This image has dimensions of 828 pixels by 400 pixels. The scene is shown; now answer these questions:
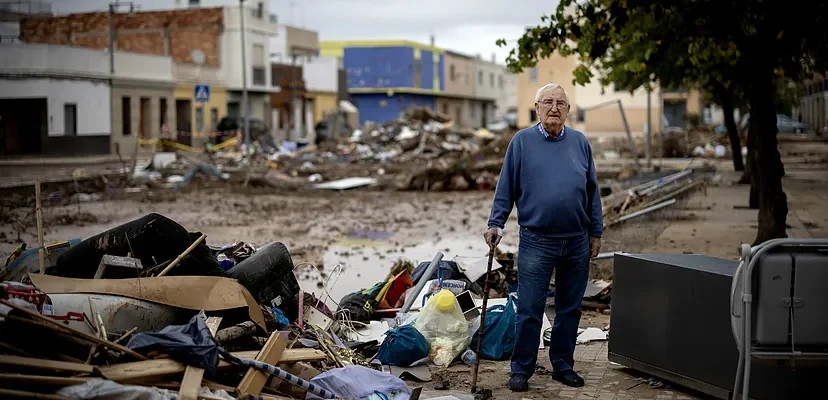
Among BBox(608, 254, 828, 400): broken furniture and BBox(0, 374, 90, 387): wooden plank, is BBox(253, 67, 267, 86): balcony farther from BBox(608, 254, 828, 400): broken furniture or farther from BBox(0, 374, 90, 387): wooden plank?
BBox(0, 374, 90, 387): wooden plank

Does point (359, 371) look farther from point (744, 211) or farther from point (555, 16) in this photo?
point (744, 211)

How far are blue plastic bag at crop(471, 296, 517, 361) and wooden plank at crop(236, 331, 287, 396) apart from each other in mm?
1768

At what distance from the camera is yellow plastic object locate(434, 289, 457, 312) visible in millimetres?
7621

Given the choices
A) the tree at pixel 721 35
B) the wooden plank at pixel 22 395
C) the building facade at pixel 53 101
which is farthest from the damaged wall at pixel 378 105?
the wooden plank at pixel 22 395

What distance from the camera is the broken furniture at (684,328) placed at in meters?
5.83

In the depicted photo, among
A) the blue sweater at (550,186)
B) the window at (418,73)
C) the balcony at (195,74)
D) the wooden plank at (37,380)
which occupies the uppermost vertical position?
the window at (418,73)

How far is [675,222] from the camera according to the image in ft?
58.4

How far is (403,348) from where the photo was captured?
7.32 m

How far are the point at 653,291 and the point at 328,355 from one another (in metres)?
2.23

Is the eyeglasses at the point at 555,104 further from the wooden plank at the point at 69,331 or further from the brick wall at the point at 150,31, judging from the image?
the brick wall at the point at 150,31

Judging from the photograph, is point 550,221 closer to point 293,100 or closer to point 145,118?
point 145,118

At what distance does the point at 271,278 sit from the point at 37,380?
3.01m

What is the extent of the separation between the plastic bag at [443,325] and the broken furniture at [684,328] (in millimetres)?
1147

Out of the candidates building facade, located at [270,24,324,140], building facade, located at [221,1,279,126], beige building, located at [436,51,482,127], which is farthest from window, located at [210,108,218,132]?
beige building, located at [436,51,482,127]
